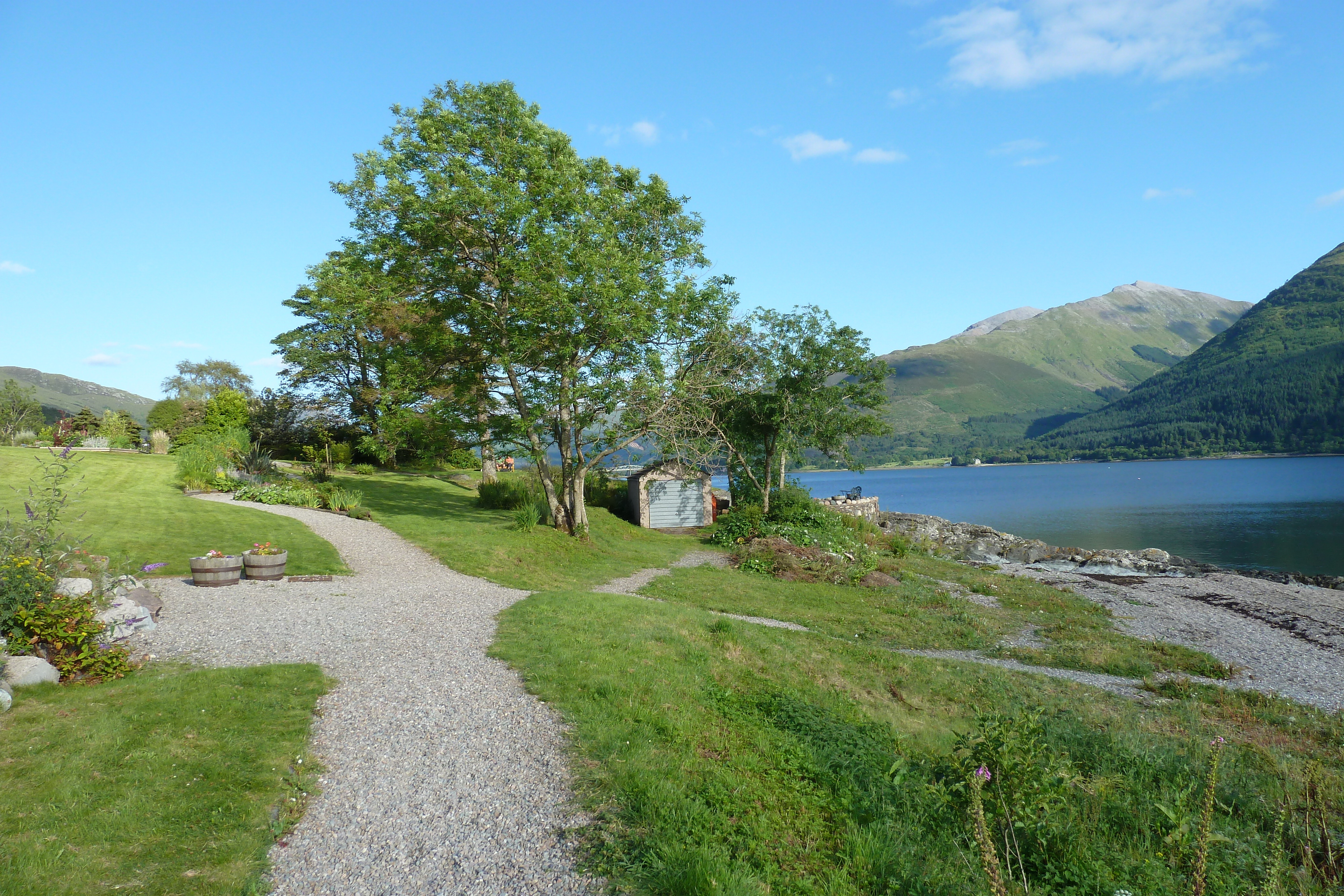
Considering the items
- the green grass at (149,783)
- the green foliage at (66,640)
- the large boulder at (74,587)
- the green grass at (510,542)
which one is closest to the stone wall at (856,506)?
the green grass at (510,542)

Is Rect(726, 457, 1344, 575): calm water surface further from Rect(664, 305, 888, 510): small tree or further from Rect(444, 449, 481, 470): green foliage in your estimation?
Rect(444, 449, 481, 470): green foliage

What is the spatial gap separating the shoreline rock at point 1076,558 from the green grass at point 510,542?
14.1 meters

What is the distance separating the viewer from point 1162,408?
174 metres

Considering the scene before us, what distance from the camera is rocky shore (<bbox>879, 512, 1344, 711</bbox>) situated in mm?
13836

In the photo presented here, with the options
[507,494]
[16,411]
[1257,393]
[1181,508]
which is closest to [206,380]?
[16,411]

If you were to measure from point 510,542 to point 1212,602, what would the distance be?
22.6m

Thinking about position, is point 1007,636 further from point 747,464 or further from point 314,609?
point 747,464

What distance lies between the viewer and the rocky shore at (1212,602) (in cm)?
1384

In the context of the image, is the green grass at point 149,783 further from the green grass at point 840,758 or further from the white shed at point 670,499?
the white shed at point 670,499

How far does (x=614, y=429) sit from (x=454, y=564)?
25.7ft

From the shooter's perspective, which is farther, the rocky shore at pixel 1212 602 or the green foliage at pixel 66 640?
the rocky shore at pixel 1212 602

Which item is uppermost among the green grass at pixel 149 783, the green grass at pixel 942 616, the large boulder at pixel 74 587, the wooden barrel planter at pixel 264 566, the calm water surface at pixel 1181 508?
the large boulder at pixel 74 587

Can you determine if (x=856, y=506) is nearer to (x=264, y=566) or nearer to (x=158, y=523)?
(x=264, y=566)

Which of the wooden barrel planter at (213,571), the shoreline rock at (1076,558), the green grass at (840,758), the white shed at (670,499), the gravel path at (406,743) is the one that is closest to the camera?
the gravel path at (406,743)
